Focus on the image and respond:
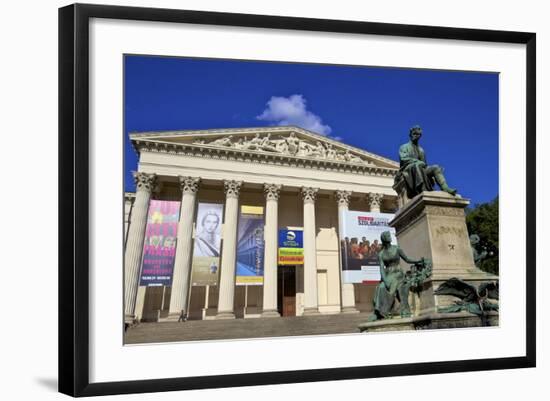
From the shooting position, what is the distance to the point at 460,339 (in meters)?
11.0

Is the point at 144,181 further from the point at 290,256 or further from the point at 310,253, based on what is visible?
the point at 310,253

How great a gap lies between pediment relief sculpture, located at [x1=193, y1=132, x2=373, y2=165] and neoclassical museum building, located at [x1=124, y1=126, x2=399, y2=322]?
1.8 inches

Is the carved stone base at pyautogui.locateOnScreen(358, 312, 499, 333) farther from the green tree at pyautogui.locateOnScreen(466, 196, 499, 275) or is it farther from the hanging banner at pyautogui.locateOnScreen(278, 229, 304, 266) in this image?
the hanging banner at pyautogui.locateOnScreen(278, 229, 304, 266)

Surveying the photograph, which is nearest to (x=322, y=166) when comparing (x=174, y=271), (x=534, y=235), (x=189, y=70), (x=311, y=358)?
(x=174, y=271)

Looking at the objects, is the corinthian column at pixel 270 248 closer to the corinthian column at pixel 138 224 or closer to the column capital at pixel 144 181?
the column capital at pixel 144 181

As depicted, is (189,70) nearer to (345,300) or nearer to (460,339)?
(460,339)

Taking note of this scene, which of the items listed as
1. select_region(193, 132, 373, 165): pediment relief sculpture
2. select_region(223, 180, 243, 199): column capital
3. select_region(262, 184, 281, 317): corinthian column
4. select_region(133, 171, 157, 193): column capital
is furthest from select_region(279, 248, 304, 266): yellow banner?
select_region(133, 171, 157, 193): column capital

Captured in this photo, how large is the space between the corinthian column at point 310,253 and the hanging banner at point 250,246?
6.66ft

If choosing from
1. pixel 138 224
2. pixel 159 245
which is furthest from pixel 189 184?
pixel 159 245

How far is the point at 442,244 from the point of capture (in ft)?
35.0

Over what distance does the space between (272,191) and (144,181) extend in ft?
19.5

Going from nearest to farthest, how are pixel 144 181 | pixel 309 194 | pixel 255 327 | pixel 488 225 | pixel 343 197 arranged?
pixel 488 225, pixel 255 327, pixel 144 181, pixel 309 194, pixel 343 197

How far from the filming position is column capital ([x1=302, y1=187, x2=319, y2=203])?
28786mm

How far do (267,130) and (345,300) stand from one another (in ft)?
25.0
